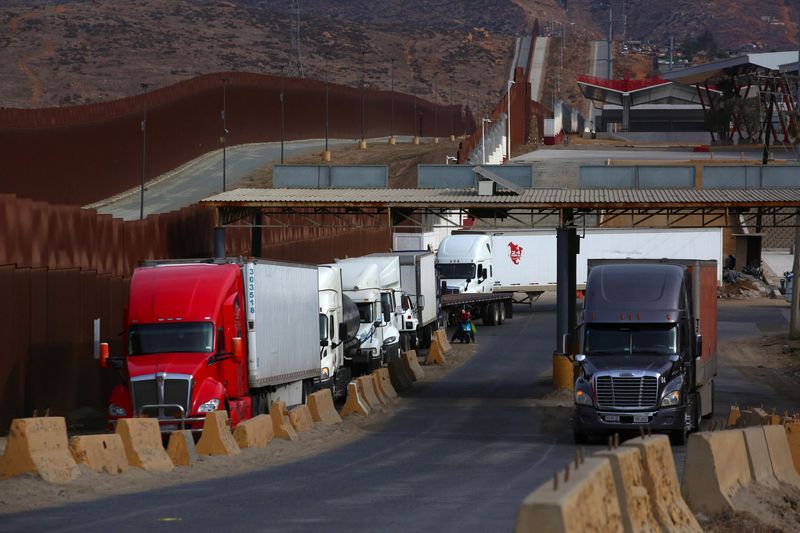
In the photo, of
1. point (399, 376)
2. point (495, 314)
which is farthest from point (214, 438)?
point (495, 314)

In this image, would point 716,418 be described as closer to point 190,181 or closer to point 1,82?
point 190,181

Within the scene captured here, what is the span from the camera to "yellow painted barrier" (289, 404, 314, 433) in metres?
29.0

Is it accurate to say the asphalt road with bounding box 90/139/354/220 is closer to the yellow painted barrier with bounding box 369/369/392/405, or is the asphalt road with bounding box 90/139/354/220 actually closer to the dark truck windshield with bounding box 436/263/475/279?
the dark truck windshield with bounding box 436/263/475/279

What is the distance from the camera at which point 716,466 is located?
1625cm

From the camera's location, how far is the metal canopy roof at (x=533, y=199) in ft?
133

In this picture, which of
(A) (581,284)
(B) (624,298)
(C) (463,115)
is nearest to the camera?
(B) (624,298)

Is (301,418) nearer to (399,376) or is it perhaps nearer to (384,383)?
(384,383)

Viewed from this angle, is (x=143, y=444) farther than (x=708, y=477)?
Yes

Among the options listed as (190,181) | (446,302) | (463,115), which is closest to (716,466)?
(446,302)

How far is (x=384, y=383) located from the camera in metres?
38.6

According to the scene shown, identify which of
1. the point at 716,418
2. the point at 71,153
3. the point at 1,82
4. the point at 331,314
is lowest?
the point at 716,418

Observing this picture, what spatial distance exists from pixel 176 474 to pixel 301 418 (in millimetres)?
7240

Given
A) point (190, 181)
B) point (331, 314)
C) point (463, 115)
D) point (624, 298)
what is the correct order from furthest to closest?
point (463, 115), point (190, 181), point (331, 314), point (624, 298)

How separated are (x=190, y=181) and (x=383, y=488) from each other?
71948 millimetres
